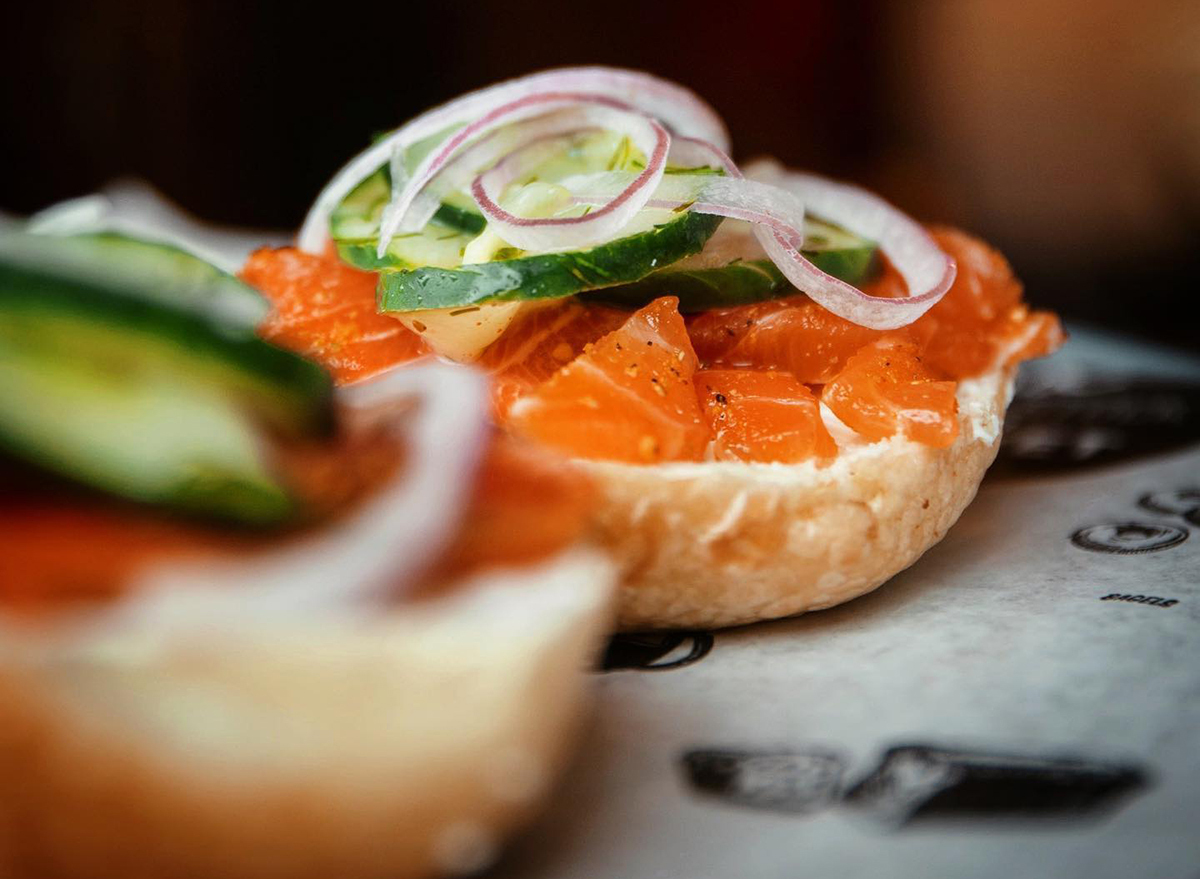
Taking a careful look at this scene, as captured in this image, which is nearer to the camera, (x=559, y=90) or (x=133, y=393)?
(x=133, y=393)

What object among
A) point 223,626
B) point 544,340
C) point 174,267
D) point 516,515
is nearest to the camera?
point 223,626

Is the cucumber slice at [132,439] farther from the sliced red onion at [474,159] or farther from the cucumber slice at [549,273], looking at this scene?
the sliced red onion at [474,159]

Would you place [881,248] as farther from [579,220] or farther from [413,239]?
[413,239]

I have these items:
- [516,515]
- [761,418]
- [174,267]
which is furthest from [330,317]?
[516,515]

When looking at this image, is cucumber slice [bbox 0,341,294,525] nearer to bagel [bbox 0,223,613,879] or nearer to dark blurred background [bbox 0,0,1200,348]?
bagel [bbox 0,223,613,879]

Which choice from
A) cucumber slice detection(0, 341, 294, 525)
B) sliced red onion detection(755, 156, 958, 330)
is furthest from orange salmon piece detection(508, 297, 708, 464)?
cucumber slice detection(0, 341, 294, 525)

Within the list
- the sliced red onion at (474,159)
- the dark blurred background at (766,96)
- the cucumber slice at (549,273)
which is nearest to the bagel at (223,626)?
the cucumber slice at (549,273)
